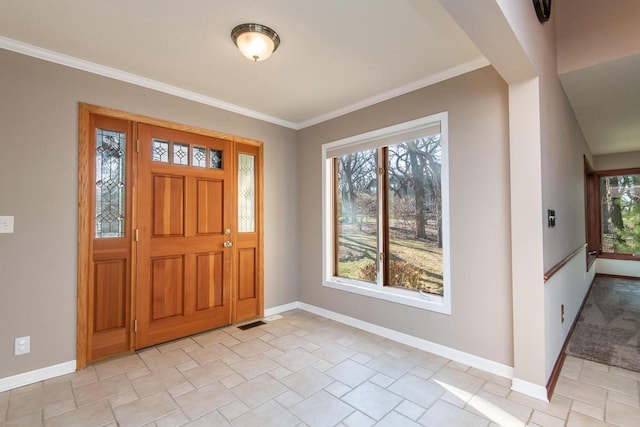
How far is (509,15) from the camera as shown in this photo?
1.48m

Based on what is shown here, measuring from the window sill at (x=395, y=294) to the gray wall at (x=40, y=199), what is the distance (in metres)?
2.60

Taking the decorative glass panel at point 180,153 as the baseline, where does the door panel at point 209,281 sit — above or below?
below

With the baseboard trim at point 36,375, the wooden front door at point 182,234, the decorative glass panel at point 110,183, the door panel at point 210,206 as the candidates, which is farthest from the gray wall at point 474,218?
the baseboard trim at point 36,375

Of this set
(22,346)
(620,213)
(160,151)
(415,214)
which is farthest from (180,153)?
(620,213)

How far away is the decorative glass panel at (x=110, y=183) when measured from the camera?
2.65 meters

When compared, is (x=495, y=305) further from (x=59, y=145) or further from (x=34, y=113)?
(x=34, y=113)

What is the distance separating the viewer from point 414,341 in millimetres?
2891

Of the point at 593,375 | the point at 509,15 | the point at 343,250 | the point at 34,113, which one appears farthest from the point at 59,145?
the point at 593,375

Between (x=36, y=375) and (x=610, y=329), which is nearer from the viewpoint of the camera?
(x=36, y=375)

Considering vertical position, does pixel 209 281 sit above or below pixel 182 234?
below

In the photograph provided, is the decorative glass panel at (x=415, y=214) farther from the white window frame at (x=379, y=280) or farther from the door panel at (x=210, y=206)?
the door panel at (x=210, y=206)

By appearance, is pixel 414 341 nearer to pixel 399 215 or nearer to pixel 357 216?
pixel 399 215

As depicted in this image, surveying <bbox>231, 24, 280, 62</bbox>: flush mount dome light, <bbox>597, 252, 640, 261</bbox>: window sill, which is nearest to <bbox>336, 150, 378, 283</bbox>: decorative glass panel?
<bbox>231, 24, 280, 62</bbox>: flush mount dome light

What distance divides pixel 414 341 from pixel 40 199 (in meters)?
3.44
